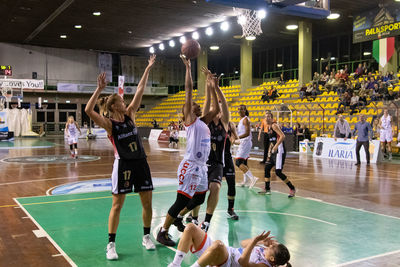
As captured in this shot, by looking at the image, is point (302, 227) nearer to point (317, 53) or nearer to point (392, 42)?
point (392, 42)

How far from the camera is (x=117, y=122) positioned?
4859 millimetres

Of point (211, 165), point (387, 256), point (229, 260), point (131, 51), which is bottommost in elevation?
point (387, 256)

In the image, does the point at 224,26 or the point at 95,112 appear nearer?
the point at 95,112

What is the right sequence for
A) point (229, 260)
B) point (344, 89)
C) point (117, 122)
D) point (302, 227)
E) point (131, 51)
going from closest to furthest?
1. point (229, 260)
2. point (117, 122)
3. point (302, 227)
4. point (344, 89)
5. point (131, 51)

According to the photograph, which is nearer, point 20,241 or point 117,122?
point 117,122

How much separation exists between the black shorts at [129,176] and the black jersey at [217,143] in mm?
1159

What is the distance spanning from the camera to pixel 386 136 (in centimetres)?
1648

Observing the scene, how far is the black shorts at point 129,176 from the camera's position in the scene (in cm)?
477

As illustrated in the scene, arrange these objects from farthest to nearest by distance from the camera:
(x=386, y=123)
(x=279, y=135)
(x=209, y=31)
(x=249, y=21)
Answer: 1. (x=209, y=31)
2. (x=386, y=123)
3. (x=249, y=21)
4. (x=279, y=135)

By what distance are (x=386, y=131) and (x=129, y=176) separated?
14078 mm

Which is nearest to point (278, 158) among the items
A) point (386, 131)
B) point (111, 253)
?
point (111, 253)

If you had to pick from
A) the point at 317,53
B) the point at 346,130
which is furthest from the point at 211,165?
the point at 317,53

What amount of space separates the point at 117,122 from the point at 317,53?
28.5 meters

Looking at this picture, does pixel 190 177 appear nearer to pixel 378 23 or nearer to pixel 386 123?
pixel 386 123
